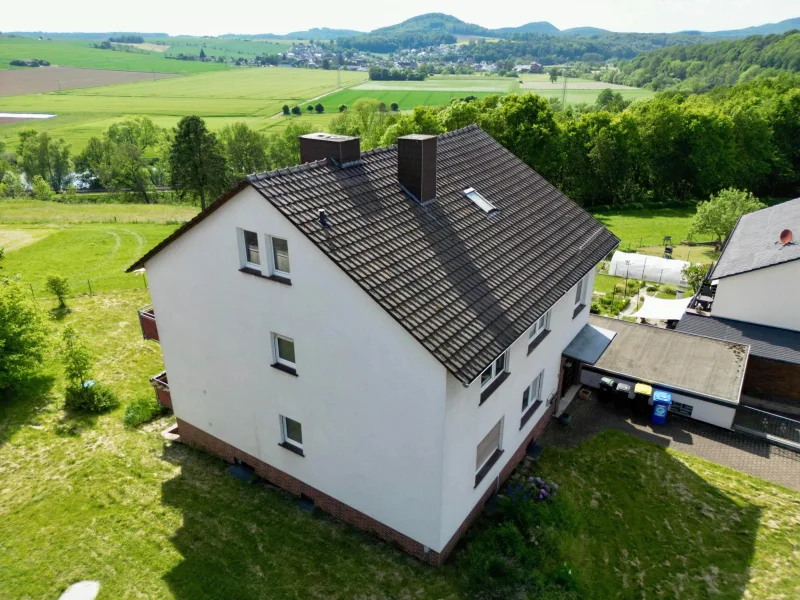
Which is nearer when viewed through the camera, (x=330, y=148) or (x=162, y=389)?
(x=330, y=148)

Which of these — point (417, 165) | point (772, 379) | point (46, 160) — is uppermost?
point (417, 165)

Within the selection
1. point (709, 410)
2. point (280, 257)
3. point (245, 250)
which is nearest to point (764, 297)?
point (709, 410)

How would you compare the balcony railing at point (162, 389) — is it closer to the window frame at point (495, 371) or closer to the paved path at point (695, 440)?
the window frame at point (495, 371)

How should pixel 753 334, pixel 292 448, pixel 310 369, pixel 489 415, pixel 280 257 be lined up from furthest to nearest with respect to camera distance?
pixel 753 334 < pixel 292 448 < pixel 489 415 < pixel 310 369 < pixel 280 257

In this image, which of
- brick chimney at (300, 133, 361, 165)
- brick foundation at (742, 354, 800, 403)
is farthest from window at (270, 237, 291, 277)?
brick foundation at (742, 354, 800, 403)

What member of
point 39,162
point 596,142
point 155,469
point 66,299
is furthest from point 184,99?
point 155,469

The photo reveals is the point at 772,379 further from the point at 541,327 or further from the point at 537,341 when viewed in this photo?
the point at 537,341
